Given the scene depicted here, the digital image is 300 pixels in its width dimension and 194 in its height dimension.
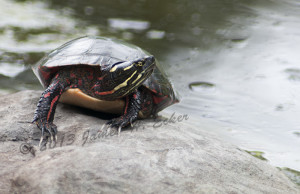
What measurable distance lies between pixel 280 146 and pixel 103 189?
6.24 feet

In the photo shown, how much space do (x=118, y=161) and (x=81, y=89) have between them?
0.92 m

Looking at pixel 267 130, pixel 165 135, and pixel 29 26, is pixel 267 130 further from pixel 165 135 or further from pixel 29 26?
pixel 29 26

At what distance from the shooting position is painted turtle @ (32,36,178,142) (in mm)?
2109

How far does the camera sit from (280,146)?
112 inches

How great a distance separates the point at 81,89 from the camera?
2.33m

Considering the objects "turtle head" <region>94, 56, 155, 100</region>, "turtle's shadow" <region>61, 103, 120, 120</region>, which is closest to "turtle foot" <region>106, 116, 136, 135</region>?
"turtle head" <region>94, 56, 155, 100</region>

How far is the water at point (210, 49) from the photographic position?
3.23 metres

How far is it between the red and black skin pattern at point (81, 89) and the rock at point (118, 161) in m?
0.08

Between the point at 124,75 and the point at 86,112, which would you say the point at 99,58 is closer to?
the point at 124,75

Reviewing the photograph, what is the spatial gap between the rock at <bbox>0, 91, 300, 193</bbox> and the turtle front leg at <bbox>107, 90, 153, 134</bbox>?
7 cm

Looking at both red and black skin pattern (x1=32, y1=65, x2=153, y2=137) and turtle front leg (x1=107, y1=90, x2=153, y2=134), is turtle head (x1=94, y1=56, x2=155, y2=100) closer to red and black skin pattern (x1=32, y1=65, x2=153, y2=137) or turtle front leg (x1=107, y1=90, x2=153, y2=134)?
red and black skin pattern (x1=32, y1=65, x2=153, y2=137)

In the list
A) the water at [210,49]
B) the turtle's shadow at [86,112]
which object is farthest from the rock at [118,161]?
the water at [210,49]

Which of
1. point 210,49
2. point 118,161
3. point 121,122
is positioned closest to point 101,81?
point 121,122

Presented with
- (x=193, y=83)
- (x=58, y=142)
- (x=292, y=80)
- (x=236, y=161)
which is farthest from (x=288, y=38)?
(x=58, y=142)
